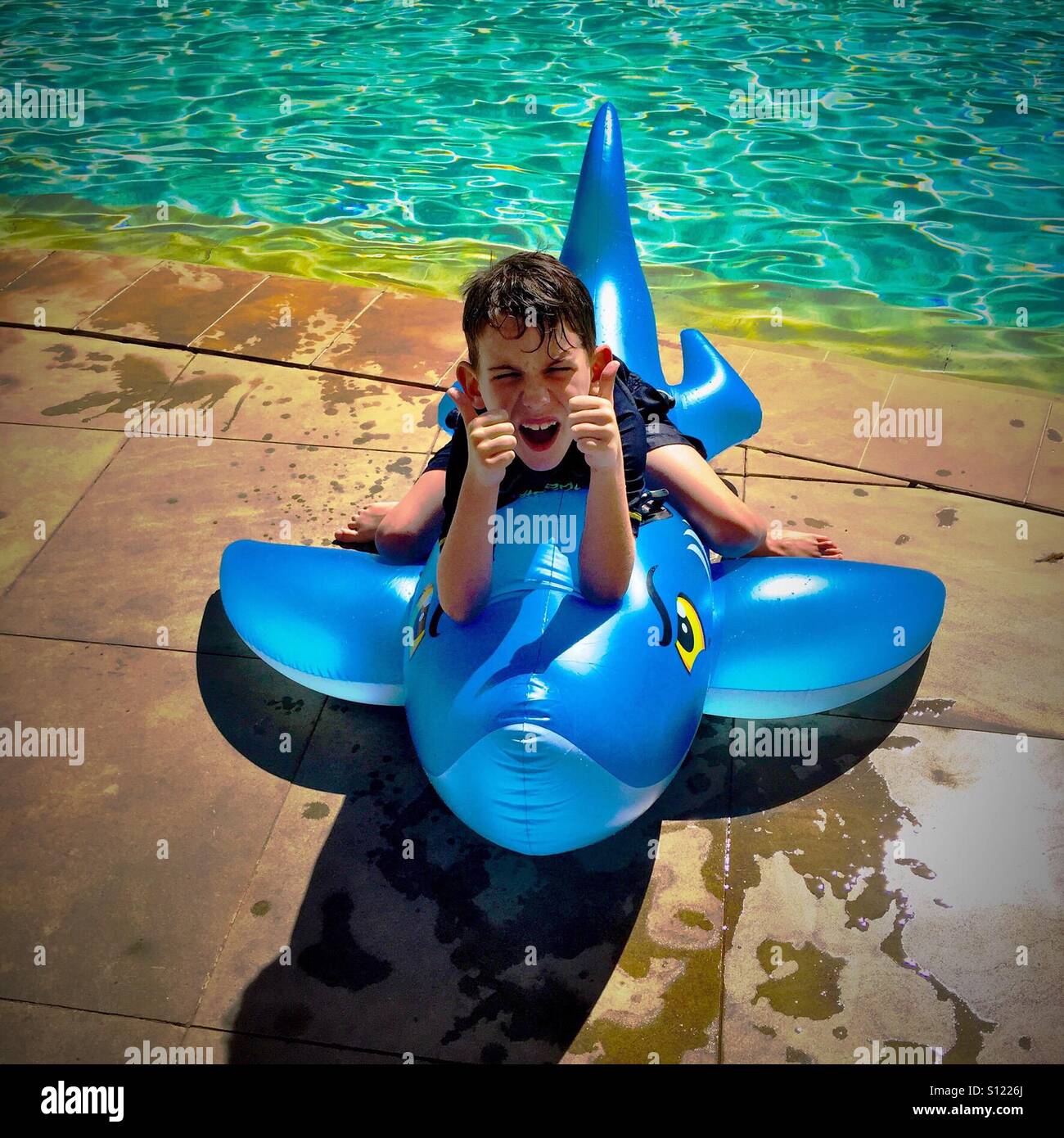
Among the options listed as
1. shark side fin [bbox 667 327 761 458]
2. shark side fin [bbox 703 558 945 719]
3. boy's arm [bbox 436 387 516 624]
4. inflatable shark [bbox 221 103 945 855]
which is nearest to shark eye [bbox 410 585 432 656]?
inflatable shark [bbox 221 103 945 855]

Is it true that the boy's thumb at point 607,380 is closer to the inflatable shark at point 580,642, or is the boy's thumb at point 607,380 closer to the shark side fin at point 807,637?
the inflatable shark at point 580,642

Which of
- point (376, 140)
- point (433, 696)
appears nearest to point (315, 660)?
point (433, 696)

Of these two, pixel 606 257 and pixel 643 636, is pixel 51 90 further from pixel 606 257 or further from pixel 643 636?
pixel 643 636

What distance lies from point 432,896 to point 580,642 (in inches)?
28.1

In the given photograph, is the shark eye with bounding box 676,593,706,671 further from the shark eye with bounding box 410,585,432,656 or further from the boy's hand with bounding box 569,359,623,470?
the shark eye with bounding box 410,585,432,656

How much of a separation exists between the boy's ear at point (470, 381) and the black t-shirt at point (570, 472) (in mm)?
160

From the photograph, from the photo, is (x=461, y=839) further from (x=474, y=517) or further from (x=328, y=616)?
(x=474, y=517)

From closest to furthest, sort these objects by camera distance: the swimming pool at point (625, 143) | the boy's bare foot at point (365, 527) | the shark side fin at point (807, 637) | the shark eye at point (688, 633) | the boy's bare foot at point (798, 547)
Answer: the shark eye at point (688, 633) < the shark side fin at point (807, 637) < the boy's bare foot at point (798, 547) < the boy's bare foot at point (365, 527) < the swimming pool at point (625, 143)

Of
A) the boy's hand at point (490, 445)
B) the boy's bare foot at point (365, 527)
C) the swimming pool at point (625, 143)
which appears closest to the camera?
the boy's hand at point (490, 445)

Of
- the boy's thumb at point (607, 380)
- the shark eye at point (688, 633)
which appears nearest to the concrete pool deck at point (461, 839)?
the shark eye at point (688, 633)

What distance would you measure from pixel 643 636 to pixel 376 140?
22.4 feet

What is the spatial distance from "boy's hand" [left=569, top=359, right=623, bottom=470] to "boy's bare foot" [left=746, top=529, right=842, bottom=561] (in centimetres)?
120

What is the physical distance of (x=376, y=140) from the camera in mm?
8211

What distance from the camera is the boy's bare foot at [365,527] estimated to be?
3.52 metres
